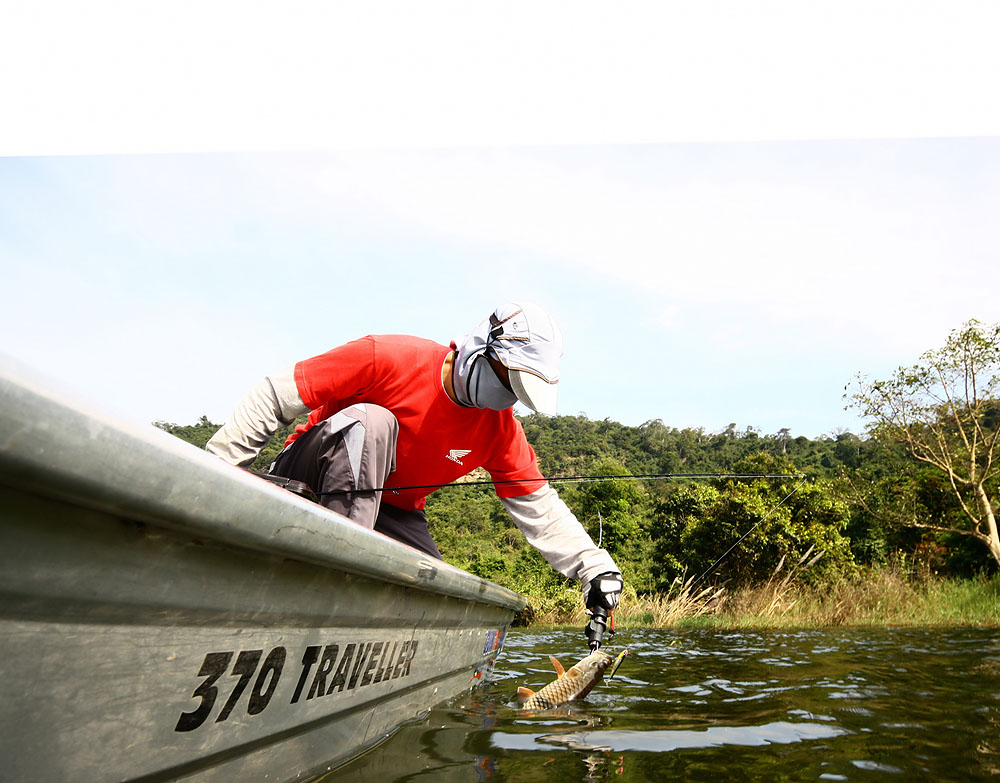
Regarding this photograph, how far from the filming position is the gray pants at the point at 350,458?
2.44m

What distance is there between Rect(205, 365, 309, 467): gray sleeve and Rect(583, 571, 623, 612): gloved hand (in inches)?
64.5

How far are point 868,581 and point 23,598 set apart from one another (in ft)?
41.7

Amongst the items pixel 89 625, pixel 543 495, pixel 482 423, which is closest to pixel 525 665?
pixel 543 495

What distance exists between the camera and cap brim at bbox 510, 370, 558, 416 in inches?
104

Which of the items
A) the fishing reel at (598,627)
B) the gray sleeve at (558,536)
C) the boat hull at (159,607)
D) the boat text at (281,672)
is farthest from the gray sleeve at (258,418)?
the fishing reel at (598,627)

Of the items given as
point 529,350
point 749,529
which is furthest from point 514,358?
point 749,529

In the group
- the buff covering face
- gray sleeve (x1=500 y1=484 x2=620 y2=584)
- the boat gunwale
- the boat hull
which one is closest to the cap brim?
the buff covering face

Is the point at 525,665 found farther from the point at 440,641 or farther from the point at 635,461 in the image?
the point at 635,461

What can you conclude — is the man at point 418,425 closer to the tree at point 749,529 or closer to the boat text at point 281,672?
the boat text at point 281,672

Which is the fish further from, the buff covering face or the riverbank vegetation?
the riverbank vegetation

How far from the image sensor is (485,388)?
273 centimetres

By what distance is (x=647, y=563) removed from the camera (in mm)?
24453

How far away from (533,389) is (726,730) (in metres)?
1.40

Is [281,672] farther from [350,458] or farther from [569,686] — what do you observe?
[569,686]
